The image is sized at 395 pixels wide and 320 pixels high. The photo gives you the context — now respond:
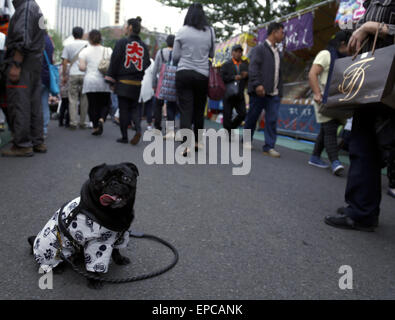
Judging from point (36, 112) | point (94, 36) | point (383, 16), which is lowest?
point (36, 112)

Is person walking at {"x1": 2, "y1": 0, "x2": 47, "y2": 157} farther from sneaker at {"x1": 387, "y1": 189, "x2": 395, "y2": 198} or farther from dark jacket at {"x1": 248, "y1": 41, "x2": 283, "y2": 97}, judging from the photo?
sneaker at {"x1": 387, "y1": 189, "x2": 395, "y2": 198}

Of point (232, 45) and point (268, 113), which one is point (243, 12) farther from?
point (268, 113)

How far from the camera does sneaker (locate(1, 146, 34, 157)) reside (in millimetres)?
4785

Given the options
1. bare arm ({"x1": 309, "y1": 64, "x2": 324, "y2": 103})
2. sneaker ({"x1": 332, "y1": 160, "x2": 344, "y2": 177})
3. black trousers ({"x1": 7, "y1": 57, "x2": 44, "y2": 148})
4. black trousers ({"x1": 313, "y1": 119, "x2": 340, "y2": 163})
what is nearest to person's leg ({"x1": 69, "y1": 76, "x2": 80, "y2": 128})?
black trousers ({"x1": 7, "y1": 57, "x2": 44, "y2": 148})

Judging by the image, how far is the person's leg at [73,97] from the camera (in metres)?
8.05

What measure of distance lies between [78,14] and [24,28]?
189164 millimetres

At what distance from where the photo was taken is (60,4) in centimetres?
16425

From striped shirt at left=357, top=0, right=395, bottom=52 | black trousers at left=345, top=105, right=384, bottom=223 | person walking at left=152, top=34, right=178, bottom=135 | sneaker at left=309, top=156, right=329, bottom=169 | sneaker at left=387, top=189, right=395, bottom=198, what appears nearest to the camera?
striped shirt at left=357, top=0, right=395, bottom=52

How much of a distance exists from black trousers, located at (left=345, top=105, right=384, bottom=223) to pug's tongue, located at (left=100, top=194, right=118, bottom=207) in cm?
199

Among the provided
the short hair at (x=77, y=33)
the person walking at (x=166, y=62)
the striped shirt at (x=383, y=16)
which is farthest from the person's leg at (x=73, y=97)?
the striped shirt at (x=383, y=16)

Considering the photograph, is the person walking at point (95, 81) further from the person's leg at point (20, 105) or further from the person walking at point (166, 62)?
the person's leg at point (20, 105)

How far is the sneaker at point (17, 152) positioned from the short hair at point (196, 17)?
3.02 m

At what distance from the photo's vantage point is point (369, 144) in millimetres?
2818
